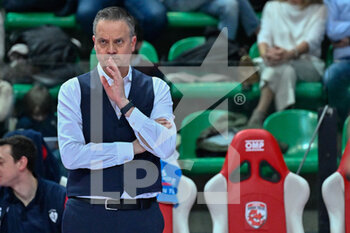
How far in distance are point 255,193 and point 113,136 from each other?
1.89m

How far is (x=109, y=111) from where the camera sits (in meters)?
3.23

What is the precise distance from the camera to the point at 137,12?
6.95 meters

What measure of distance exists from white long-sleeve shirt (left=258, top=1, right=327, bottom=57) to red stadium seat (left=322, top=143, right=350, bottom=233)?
206 cm

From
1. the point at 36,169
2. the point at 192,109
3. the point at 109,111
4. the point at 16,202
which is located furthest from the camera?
the point at 192,109

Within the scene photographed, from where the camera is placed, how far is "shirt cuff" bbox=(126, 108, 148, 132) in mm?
3109

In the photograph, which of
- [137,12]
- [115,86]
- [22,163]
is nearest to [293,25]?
[137,12]

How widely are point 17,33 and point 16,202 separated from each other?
8.21ft

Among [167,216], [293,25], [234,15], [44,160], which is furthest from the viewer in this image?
[234,15]

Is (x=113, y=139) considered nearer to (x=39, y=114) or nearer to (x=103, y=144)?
(x=103, y=144)

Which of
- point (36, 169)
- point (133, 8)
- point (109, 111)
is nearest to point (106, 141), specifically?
point (109, 111)

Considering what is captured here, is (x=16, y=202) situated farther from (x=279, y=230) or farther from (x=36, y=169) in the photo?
(x=279, y=230)

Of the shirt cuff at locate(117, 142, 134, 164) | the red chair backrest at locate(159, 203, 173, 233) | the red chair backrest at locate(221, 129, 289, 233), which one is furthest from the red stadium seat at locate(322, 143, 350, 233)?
the shirt cuff at locate(117, 142, 134, 164)

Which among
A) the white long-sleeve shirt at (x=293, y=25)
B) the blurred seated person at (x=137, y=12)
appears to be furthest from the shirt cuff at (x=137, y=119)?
the blurred seated person at (x=137, y=12)

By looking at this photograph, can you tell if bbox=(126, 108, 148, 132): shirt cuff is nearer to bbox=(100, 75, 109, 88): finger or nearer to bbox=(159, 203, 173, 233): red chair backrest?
bbox=(100, 75, 109, 88): finger
